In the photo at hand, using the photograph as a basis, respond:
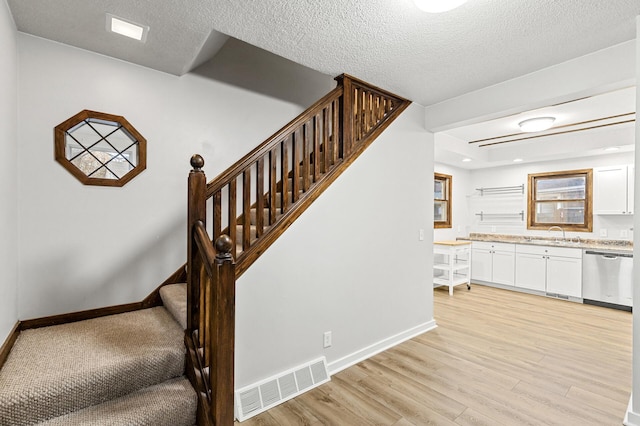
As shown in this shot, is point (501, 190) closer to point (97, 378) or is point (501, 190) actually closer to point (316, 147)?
point (316, 147)

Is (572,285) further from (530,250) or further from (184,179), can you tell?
(184,179)

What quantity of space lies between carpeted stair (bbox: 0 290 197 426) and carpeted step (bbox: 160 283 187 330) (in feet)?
0.10

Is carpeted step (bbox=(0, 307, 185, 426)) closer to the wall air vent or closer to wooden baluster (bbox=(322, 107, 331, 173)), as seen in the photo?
the wall air vent

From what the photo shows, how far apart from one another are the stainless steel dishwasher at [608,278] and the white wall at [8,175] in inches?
253

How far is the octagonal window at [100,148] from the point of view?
7.32 feet

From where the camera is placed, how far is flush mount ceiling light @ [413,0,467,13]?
1.62m

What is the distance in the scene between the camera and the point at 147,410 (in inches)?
64.3

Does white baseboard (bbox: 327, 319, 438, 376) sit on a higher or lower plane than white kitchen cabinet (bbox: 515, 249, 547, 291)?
lower

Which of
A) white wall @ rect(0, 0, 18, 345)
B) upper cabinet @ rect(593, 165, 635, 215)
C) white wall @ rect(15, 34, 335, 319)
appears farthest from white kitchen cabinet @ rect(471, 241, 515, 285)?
white wall @ rect(0, 0, 18, 345)

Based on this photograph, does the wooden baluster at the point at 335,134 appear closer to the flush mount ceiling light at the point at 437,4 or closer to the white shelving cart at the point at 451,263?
the flush mount ceiling light at the point at 437,4

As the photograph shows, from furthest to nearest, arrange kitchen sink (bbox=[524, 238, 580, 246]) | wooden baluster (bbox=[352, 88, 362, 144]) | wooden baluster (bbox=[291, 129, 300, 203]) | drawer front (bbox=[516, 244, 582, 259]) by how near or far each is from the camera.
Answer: kitchen sink (bbox=[524, 238, 580, 246]) < drawer front (bbox=[516, 244, 582, 259]) < wooden baluster (bbox=[352, 88, 362, 144]) < wooden baluster (bbox=[291, 129, 300, 203])

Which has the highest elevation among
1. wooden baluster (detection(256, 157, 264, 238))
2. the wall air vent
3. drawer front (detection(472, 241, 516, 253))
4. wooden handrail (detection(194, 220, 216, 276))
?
wooden baluster (detection(256, 157, 264, 238))

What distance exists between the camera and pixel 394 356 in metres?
2.88

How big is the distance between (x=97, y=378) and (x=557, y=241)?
639 centimetres
